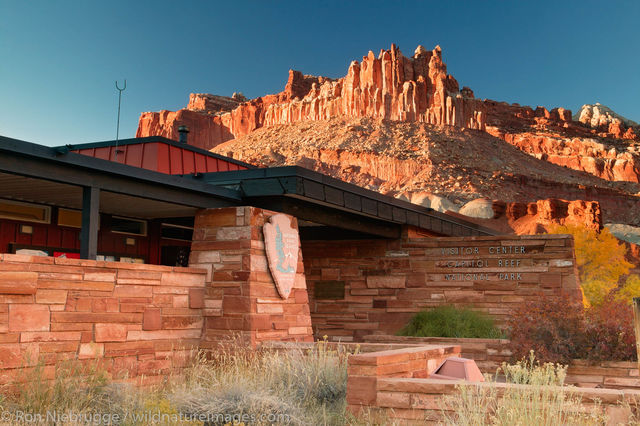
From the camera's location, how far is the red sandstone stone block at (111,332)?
9.36 m

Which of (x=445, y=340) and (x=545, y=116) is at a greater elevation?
(x=545, y=116)

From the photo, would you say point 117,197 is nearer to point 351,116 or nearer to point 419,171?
point 419,171

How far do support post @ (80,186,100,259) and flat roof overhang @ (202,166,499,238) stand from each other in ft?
10.4

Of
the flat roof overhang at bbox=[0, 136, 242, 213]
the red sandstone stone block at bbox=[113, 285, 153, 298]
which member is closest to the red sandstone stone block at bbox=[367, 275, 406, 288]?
the flat roof overhang at bbox=[0, 136, 242, 213]

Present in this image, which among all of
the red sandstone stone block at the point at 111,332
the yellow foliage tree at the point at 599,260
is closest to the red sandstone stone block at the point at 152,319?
the red sandstone stone block at the point at 111,332

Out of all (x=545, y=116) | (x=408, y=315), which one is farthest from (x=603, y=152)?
(x=408, y=315)

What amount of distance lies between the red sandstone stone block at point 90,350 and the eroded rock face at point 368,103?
3965 inches

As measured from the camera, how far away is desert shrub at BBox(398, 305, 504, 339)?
14.1 meters

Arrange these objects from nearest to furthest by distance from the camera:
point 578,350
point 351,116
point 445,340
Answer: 1. point 578,350
2. point 445,340
3. point 351,116

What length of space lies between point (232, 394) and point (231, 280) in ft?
14.5

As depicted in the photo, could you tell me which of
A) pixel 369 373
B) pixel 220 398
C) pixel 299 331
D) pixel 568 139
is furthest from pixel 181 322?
pixel 568 139

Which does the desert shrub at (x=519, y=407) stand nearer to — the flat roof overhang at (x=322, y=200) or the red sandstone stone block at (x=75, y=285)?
the red sandstone stone block at (x=75, y=285)

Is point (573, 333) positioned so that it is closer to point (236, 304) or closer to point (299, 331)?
point (299, 331)

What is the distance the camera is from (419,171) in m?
84.4
